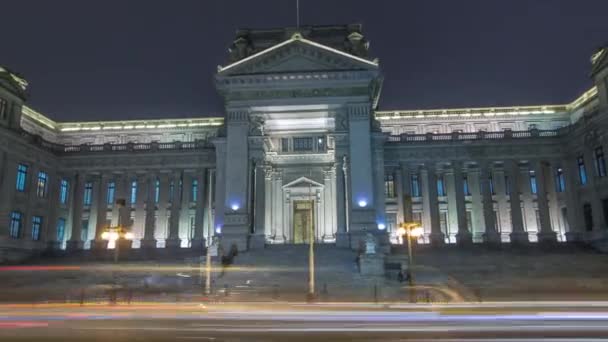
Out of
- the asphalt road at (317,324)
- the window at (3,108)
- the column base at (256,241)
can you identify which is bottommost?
the asphalt road at (317,324)

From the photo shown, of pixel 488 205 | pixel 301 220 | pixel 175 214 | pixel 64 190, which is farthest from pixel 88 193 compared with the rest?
pixel 488 205

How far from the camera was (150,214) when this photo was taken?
53.8 meters

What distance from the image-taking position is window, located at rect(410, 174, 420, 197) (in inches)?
2108

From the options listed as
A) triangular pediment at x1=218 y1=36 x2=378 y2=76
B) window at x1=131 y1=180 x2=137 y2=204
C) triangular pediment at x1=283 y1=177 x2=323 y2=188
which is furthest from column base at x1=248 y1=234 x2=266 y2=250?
window at x1=131 y1=180 x2=137 y2=204

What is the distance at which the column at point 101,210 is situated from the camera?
5228 centimetres

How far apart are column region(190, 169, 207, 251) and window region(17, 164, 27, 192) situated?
57.1 feet

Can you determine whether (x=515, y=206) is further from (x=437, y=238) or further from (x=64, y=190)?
(x=64, y=190)

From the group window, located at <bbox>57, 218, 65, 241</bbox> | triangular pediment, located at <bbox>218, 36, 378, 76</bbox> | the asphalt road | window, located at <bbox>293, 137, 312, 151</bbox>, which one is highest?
triangular pediment, located at <bbox>218, 36, 378, 76</bbox>

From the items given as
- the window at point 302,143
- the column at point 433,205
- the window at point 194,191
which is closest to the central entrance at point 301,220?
the window at point 302,143

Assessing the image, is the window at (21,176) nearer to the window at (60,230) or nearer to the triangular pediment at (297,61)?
the window at (60,230)

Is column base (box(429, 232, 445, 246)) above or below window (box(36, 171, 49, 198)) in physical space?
below

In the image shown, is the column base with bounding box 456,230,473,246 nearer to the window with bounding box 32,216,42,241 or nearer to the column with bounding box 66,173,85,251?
the column with bounding box 66,173,85,251

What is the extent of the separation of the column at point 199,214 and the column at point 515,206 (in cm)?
3215

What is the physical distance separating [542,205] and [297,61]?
2885 cm
